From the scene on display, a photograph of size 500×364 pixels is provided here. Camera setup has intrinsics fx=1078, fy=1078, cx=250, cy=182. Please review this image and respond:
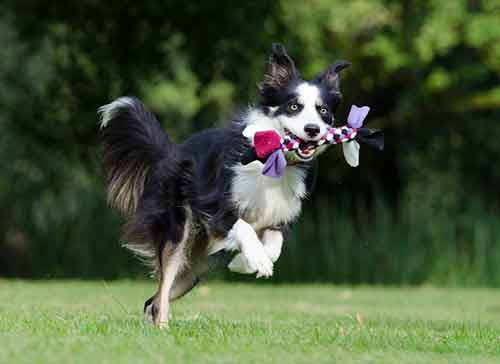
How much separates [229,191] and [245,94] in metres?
9.79

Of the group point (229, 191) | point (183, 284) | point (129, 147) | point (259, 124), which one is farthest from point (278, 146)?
point (129, 147)

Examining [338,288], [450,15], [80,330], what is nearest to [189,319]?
[80,330]

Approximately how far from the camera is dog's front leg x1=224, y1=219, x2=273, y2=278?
23.1 feet

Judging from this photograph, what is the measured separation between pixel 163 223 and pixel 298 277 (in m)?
9.72

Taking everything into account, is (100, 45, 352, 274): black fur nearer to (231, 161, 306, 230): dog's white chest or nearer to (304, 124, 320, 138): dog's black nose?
(231, 161, 306, 230): dog's white chest

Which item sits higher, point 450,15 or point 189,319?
Answer: point 450,15

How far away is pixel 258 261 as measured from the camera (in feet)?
23.1

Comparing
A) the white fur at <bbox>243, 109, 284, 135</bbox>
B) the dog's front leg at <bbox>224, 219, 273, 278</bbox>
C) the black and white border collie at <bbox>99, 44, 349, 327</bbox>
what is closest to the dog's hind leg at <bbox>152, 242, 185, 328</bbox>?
the black and white border collie at <bbox>99, 44, 349, 327</bbox>

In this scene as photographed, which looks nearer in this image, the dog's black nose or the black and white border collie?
the dog's black nose

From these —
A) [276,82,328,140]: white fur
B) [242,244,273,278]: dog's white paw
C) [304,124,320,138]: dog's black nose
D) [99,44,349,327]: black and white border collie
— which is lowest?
[242,244,273,278]: dog's white paw

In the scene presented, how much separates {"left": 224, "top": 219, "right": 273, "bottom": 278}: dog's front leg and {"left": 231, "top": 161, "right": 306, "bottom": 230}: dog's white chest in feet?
0.57

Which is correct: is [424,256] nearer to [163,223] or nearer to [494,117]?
[494,117]

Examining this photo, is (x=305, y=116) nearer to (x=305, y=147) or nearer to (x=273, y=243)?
(x=305, y=147)

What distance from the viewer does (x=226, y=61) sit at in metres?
17.1
